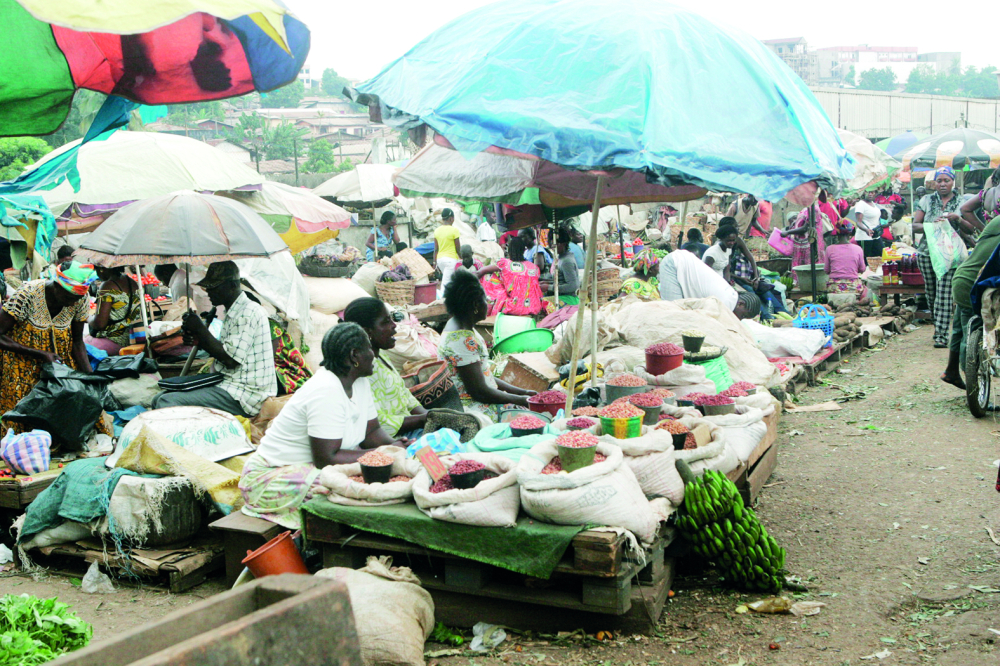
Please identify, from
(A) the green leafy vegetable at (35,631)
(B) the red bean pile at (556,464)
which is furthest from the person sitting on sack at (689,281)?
(A) the green leafy vegetable at (35,631)

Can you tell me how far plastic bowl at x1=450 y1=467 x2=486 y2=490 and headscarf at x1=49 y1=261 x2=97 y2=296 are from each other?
3445mm

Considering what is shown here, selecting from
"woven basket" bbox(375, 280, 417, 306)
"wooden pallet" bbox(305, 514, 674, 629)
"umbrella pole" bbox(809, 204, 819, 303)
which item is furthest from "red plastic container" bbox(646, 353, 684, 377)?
"umbrella pole" bbox(809, 204, 819, 303)

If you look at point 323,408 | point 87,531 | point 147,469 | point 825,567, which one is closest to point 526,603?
point 323,408

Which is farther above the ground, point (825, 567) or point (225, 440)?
point (225, 440)

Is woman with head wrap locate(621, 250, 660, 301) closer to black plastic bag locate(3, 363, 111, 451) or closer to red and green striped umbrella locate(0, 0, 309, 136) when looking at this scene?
black plastic bag locate(3, 363, 111, 451)

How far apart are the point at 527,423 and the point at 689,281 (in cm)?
406

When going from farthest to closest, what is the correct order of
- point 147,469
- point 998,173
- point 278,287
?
point 998,173, point 278,287, point 147,469

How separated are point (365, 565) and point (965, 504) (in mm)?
3468

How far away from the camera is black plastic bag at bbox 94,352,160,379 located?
5918mm

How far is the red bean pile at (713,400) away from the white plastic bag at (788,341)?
3.72m

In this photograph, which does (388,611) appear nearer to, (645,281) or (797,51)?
(645,281)

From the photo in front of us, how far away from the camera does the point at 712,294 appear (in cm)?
753

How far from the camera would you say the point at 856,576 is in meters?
3.72

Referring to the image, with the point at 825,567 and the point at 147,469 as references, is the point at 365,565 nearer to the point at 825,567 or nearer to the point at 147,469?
the point at 147,469
